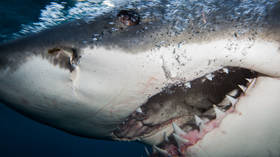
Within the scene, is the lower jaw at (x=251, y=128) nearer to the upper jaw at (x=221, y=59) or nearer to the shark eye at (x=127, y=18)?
the upper jaw at (x=221, y=59)

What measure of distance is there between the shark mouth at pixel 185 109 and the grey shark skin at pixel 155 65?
79mm

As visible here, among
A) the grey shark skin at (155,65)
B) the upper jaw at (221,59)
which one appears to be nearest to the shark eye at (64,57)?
the grey shark skin at (155,65)

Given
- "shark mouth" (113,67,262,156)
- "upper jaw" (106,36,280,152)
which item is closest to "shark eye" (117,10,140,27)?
"upper jaw" (106,36,280,152)

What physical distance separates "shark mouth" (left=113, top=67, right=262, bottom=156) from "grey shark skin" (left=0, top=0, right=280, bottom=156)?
0.26ft

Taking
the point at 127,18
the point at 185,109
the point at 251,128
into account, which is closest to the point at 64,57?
the point at 127,18

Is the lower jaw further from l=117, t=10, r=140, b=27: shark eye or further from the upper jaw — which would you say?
l=117, t=10, r=140, b=27: shark eye

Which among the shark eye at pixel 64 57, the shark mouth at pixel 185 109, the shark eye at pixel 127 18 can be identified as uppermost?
the shark eye at pixel 127 18

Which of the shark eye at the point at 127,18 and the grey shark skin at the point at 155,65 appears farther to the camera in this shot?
the shark eye at the point at 127,18

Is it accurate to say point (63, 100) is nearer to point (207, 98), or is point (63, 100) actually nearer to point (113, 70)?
point (113, 70)

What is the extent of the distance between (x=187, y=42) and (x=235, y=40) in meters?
0.31

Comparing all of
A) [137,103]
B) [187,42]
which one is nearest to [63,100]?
[137,103]

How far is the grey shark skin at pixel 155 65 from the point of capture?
1.23m

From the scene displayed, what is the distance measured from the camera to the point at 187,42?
124cm

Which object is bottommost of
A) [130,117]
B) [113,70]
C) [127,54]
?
[130,117]
